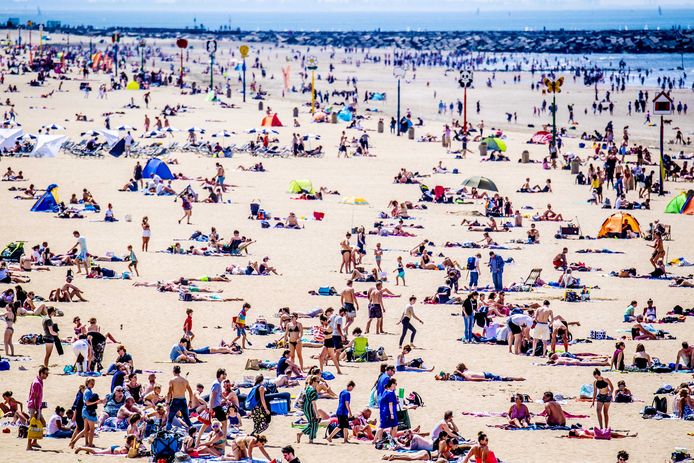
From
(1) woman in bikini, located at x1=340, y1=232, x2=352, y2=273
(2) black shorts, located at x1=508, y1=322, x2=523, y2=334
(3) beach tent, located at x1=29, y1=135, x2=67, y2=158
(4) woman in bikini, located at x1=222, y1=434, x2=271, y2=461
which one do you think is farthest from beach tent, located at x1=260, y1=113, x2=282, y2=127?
(4) woman in bikini, located at x1=222, y1=434, x2=271, y2=461

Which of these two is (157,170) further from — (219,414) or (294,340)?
(219,414)

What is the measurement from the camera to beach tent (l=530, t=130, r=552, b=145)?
53406mm

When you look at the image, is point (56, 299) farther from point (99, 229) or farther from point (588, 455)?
point (588, 455)

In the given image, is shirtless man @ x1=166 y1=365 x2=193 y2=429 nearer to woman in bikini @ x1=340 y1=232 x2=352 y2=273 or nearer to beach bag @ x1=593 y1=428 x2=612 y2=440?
beach bag @ x1=593 y1=428 x2=612 y2=440

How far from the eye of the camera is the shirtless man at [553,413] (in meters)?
16.4

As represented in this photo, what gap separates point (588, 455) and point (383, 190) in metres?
25.8

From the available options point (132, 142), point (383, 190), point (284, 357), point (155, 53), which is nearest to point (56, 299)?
point (284, 357)

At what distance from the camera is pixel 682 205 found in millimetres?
36781

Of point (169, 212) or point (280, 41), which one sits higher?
point (280, 41)

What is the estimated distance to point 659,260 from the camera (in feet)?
91.2

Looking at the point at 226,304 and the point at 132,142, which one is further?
the point at 132,142

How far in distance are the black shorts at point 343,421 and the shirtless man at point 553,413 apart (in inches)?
107

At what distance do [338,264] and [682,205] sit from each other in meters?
12.9

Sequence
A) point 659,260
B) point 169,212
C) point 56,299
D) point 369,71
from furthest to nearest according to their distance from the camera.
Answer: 1. point 369,71
2. point 169,212
3. point 659,260
4. point 56,299
